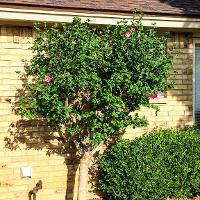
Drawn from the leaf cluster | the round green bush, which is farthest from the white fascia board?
the round green bush

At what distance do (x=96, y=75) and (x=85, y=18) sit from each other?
57.8 inches

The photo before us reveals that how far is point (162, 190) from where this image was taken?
31.8ft

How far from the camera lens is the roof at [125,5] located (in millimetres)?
8971

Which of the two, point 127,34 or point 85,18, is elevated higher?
point 85,18

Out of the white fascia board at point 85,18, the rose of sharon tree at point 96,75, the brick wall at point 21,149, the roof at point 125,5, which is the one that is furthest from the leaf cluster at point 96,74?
the brick wall at point 21,149

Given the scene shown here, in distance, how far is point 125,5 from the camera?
1029 cm

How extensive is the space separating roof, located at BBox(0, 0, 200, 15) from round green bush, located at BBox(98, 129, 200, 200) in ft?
8.30

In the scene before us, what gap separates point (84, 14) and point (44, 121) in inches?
88.8

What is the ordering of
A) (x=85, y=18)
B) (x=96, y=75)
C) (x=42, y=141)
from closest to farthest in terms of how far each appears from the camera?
(x=96, y=75) < (x=85, y=18) < (x=42, y=141)

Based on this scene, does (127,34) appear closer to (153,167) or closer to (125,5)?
(125,5)

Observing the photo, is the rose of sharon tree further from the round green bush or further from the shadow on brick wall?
the round green bush

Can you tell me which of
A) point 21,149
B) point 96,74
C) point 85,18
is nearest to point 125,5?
point 85,18

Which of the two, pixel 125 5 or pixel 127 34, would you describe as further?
pixel 125 5

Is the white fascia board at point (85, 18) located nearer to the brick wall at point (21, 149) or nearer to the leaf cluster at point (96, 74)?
the leaf cluster at point (96, 74)
